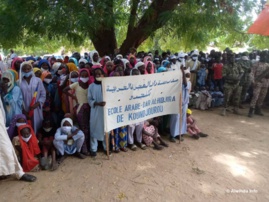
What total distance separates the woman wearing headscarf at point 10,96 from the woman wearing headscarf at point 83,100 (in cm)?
88

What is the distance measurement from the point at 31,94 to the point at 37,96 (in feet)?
0.34

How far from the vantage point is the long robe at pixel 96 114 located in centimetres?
413

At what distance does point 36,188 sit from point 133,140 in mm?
2007

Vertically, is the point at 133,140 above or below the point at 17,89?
below

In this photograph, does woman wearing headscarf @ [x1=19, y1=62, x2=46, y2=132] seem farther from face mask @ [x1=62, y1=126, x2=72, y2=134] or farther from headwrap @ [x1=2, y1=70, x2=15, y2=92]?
face mask @ [x1=62, y1=126, x2=72, y2=134]

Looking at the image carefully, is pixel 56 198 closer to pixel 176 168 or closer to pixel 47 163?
pixel 47 163

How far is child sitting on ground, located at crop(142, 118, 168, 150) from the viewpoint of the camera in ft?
15.8

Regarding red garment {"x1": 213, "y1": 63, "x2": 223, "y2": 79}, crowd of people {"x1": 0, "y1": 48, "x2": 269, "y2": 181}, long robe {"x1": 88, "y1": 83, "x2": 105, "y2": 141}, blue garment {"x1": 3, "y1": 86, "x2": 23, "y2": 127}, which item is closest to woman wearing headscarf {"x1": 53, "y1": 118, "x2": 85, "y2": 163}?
crowd of people {"x1": 0, "y1": 48, "x2": 269, "y2": 181}

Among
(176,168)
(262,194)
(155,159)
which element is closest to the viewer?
(262,194)

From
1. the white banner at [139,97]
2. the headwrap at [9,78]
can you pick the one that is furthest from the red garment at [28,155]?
the white banner at [139,97]

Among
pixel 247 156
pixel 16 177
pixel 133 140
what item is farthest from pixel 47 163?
pixel 247 156

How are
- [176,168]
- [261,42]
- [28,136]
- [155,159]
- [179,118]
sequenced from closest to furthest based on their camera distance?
[28,136]
[176,168]
[155,159]
[179,118]
[261,42]

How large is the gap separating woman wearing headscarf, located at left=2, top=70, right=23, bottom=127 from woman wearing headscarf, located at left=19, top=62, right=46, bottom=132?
6.5 inches

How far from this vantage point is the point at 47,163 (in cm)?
393
